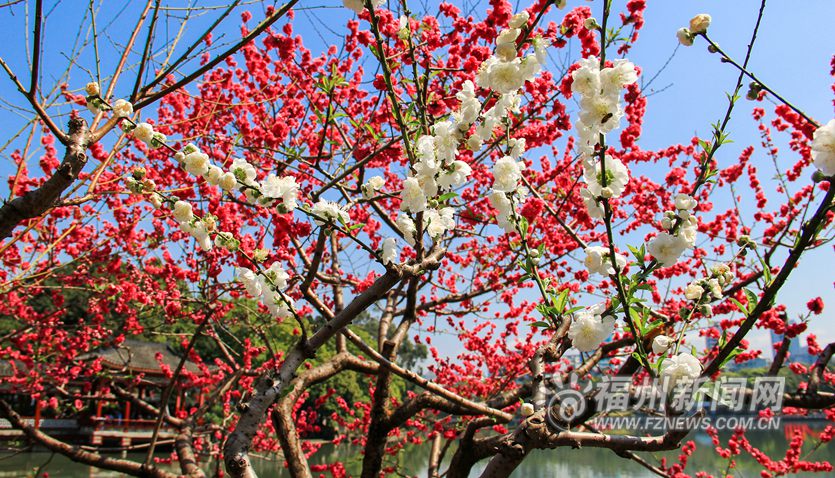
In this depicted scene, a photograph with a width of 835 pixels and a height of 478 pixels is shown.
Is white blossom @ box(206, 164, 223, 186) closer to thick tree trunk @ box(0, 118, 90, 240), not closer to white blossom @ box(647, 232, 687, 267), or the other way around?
thick tree trunk @ box(0, 118, 90, 240)

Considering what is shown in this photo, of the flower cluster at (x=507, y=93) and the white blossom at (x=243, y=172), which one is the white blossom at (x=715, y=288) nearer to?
the flower cluster at (x=507, y=93)

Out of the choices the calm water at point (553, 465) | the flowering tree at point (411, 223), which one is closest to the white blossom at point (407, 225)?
the flowering tree at point (411, 223)

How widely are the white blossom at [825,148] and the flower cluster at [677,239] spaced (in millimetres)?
379

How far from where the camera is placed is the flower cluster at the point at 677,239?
154 centimetres

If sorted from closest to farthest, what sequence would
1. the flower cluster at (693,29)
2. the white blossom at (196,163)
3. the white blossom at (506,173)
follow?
the flower cluster at (693,29)
the white blossom at (506,173)
the white blossom at (196,163)

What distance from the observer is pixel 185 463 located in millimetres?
4277

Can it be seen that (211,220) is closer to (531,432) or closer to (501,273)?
(531,432)

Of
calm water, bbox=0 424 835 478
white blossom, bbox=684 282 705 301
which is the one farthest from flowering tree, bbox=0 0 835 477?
calm water, bbox=0 424 835 478

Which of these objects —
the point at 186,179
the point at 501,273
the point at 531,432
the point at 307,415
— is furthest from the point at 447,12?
the point at 307,415

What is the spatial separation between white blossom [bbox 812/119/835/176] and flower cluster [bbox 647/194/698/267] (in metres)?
0.38

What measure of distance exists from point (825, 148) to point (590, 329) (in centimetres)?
75

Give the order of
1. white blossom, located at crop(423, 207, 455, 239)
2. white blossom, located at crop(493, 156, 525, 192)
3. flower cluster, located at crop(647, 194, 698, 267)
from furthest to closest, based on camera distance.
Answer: white blossom, located at crop(423, 207, 455, 239)
white blossom, located at crop(493, 156, 525, 192)
flower cluster, located at crop(647, 194, 698, 267)

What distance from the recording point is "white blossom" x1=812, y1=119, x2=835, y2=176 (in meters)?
1.15

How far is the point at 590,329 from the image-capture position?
62.9 inches
